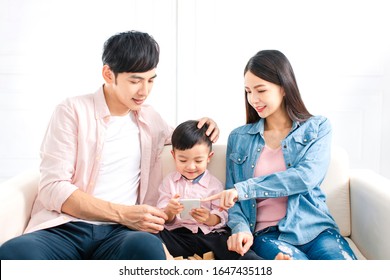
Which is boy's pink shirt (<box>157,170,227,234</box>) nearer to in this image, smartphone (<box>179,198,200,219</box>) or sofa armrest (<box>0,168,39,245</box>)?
smartphone (<box>179,198,200,219</box>)

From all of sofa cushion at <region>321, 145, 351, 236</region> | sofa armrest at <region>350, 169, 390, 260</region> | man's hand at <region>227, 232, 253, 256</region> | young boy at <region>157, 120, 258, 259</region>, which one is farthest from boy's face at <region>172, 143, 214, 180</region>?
sofa armrest at <region>350, 169, 390, 260</region>

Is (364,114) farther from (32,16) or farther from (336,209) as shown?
(32,16)

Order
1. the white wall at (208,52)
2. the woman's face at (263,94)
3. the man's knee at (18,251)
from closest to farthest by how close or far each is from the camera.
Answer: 1. the man's knee at (18,251)
2. the woman's face at (263,94)
3. the white wall at (208,52)

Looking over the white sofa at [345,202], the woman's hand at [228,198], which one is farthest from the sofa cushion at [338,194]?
the woman's hand at [228,198]

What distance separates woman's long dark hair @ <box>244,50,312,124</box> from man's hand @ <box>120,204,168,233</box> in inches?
26.5

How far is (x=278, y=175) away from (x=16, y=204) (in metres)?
0.99

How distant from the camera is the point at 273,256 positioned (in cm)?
179

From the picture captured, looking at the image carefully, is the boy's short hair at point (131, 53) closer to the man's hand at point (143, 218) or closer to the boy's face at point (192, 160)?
the boy's face at point (192, 160)

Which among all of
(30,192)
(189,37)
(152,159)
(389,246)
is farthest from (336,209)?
(189,37)

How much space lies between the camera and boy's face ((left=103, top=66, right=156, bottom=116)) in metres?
1.92

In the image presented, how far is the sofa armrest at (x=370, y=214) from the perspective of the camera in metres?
1.87

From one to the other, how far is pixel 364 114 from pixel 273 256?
1.79 m

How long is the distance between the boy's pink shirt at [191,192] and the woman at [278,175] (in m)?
0.06

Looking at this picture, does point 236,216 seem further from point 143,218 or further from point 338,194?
point 338,194
